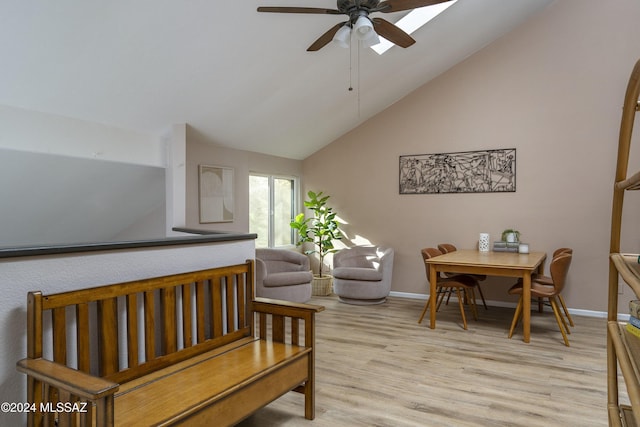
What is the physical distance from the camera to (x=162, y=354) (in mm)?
2400

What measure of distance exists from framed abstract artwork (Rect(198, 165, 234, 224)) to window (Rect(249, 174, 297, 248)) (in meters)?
0.60

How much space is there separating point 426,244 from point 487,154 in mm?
1464

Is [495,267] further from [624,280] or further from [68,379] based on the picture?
[68,379]

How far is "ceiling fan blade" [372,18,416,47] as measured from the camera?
297cm

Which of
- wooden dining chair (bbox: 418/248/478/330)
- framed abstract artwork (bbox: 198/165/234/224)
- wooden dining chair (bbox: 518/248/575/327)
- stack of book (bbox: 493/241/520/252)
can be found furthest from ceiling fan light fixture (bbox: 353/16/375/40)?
stack of book (bbox: 493/241/520/252)

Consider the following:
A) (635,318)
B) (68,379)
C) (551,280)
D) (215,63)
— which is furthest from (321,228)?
(635,318)

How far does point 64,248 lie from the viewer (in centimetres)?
192

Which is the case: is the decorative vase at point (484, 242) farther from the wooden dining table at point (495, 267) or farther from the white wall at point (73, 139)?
the white wall at point (73, 139)

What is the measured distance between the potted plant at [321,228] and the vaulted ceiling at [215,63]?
1035 millimetres

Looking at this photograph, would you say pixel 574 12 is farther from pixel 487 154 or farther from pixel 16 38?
pixel 16 38

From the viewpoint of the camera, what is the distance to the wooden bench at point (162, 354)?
1.68 m

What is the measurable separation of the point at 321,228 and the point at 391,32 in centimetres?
378

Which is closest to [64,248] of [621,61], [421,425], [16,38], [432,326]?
[16,38]

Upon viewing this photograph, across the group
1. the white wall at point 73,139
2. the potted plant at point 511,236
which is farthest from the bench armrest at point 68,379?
the potted plant at point 511,236
